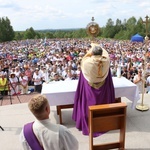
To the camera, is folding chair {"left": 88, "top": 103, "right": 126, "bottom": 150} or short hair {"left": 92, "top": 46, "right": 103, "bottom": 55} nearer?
folding chair {"left": 88, "top": 103, "right": 126, "bottom": 150}

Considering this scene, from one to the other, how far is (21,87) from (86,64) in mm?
5707

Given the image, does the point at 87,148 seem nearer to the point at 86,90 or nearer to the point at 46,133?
the point at 86,90

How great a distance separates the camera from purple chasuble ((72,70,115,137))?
364 centimetres

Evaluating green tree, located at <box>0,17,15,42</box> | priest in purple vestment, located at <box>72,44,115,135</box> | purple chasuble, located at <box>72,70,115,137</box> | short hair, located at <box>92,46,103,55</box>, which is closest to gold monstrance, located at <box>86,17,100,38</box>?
priest in purple vestment, located at <box>72,44,115,135</box>

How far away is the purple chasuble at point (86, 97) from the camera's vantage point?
143 inches

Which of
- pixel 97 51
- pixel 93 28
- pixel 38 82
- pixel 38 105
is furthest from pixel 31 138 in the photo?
pixel 38 82

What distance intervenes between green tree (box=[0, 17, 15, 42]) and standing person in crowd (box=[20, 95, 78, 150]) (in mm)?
59362

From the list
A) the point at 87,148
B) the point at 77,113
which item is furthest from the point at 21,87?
the point at 87,148

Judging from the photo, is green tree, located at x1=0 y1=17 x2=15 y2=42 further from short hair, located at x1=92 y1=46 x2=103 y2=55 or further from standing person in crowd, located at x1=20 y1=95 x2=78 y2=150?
standing person in crowd, located at x1=20 y1=95 x2=78 y2=150

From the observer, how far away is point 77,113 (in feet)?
12.6

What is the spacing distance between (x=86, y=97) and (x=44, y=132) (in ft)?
6.65

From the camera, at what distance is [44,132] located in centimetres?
171

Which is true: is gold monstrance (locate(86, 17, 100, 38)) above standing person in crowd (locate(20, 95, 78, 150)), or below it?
above

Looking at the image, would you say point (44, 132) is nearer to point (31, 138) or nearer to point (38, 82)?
point (31, 138)
